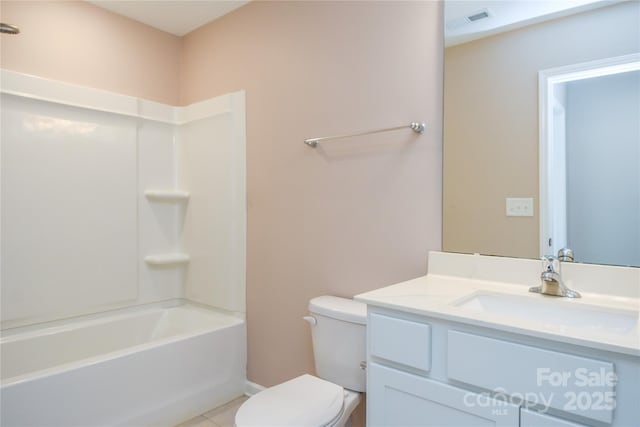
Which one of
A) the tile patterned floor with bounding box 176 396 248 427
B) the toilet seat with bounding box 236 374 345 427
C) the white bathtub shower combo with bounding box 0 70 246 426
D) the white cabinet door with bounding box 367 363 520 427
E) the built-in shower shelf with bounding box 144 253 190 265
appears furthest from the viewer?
the built-in shower shelf with bounding box 144 253 190 265

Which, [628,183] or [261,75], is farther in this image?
[261,75]

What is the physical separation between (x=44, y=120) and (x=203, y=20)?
3.87 feet

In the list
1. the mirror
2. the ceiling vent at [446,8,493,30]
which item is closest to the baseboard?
the mirror

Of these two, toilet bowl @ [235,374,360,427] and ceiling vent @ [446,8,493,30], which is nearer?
toilet bowl @ [235,374,360,427]

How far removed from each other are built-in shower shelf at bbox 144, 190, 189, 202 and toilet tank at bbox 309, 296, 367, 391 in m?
1.38

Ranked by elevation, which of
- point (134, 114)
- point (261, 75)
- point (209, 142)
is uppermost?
point (261, 75)

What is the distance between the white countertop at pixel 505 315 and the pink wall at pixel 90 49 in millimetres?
2212

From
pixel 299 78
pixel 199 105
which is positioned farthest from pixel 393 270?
pixel 199 105

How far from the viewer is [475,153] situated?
1.52 metres

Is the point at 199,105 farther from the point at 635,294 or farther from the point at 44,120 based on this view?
the point at 635,294

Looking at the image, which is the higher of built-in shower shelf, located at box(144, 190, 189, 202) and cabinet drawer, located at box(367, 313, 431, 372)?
built-in shower shelf, located at box(144, 190, 189, 202)

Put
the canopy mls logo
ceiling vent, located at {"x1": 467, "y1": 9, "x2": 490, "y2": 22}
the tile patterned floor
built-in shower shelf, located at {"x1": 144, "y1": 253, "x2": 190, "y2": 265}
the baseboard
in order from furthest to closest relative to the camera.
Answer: built-in shower shelf, located at {"x1": 144, "y1": 253, "x2": 190, "y2": 265}, the baseboard, the tile patterned floor, ceiling vent, located at {"x1": 467, "y1": 9, "x2": 490, "y2": 22}, the canopy mls logo

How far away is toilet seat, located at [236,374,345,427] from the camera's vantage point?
1333 mm

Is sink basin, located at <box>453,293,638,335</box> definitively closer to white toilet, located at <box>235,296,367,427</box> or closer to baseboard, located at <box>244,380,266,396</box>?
white toilet, located at <box>235,296,367,427</box>
